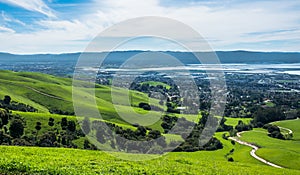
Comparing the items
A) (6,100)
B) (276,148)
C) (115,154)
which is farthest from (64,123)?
(276,148)

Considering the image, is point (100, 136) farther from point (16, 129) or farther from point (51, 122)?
point (51, 122)

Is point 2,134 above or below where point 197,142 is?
above

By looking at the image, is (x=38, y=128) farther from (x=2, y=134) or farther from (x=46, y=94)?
(x=46, y=94)

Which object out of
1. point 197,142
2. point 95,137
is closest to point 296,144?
point 197,142

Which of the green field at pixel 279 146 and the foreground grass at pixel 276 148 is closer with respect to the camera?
the foreground grass at pixel 276 148

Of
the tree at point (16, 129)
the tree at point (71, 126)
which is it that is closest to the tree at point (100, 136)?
the tree at point (71, 126)

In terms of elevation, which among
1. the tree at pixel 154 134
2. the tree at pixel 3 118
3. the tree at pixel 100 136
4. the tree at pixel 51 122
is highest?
the tree at pixel 3 118

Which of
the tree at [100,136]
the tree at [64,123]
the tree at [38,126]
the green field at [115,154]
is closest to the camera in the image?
the green field at [115,154]

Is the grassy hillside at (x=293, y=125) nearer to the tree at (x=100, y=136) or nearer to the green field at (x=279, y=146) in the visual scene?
the green field at (x=279, y=146)
